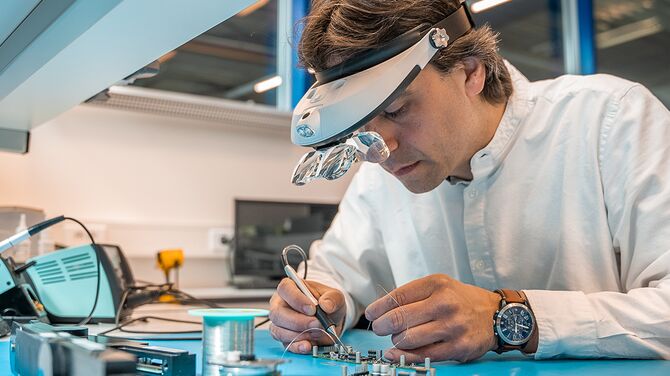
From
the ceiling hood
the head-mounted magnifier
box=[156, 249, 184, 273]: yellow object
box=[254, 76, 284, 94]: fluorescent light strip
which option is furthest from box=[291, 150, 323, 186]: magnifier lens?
box=[254, 76, 284, 94]: fluorescent light strip

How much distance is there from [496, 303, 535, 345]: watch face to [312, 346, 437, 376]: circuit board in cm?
16

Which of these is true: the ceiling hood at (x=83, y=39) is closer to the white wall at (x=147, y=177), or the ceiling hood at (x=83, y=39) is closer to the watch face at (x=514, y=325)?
the watch face at (x=514, y=325)

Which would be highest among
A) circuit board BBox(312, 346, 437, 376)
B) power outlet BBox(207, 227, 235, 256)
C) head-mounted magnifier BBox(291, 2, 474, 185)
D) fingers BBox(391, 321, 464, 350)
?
head-mounted magnifier BBox(291, 2, 474, 185)

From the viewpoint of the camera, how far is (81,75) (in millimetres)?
1120

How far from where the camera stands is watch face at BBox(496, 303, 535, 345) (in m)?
1.00

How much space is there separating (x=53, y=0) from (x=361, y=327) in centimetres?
95

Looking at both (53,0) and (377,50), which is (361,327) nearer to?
(377,50)

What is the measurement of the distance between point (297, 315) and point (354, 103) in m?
0.43

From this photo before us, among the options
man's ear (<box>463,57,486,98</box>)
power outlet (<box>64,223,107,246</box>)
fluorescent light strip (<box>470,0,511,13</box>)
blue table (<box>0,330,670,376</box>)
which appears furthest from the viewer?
fluorescent light strip (<box>470,0,511,13</box>)

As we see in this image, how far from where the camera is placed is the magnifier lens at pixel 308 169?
981 mm

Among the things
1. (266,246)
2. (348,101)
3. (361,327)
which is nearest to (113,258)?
(361,327)

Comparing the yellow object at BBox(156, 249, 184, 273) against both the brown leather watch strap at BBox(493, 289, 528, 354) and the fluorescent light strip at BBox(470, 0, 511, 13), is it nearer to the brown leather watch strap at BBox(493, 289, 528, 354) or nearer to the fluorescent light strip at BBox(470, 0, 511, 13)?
the brown leather watch strap at BBox(493, 289, 528, 354)

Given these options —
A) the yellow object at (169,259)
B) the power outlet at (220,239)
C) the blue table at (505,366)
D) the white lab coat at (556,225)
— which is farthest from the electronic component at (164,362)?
the power outlet at (220,239)

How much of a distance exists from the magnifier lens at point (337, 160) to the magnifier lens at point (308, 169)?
0.06ft
